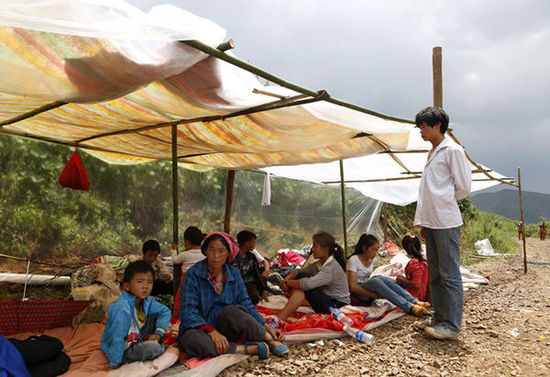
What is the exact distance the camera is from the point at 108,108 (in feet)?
12.0

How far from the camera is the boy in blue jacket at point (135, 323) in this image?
255cm

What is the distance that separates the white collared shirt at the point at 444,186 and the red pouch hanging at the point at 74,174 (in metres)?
4.59

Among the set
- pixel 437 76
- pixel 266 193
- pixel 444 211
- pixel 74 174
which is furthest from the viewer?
pixel 266 193

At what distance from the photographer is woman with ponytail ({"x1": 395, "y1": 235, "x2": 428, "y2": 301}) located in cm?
440

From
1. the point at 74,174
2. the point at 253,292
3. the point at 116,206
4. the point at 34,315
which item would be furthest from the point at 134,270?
the point at 116,206

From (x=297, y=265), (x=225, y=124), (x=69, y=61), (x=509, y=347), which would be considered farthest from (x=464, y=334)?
(x=297, y=265)

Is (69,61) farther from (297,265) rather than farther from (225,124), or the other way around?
(297,265)

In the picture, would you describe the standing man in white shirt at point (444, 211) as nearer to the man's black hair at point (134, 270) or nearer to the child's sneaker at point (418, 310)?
the child's sneaker at point (418, 310)

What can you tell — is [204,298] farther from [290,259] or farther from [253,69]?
[290,259]

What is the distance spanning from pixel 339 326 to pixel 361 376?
2.55ft

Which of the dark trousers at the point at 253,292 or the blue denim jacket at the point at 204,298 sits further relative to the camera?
the dark trousers at the point at 253,292

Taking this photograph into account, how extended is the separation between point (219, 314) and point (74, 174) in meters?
3.60

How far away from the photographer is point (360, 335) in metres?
3.26

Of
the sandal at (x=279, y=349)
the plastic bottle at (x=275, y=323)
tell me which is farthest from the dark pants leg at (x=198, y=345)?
the plastic bottle at (x=275, y=323)
